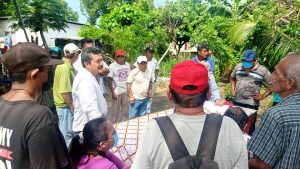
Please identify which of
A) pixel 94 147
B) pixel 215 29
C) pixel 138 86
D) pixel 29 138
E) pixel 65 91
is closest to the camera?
pixel 29 138

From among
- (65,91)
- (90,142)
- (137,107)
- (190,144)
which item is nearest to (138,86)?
(137,107)

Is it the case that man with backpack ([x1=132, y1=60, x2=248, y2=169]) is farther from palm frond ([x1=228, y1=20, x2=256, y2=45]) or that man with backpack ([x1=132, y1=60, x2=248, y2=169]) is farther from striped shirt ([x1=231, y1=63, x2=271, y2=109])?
palm frond ([x1=228, y1=20, x2=256, y2=45])

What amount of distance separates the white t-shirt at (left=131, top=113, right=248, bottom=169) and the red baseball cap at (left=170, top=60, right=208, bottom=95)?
130 millimetres

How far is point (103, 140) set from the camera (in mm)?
2057

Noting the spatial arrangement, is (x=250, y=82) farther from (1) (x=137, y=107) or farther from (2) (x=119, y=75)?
(2) (x=119, y=75)

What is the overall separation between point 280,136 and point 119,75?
4303mm

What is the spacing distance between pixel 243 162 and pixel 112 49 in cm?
1161

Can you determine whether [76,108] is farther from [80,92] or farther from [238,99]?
[238,99]

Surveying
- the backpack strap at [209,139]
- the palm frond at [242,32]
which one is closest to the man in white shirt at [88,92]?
the backpack strap at [209,139]

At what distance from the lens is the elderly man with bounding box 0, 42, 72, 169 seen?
1488 millimetres

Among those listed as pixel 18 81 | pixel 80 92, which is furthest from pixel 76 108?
pixel 18 81

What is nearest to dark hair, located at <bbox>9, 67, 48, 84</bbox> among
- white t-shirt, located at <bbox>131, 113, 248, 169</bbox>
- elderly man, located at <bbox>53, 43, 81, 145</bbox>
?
white t-shirt, located at <bbox>131, 113, 248, 169</bbox>

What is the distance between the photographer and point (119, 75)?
18.9ft

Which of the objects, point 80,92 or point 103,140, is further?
point 80,92
